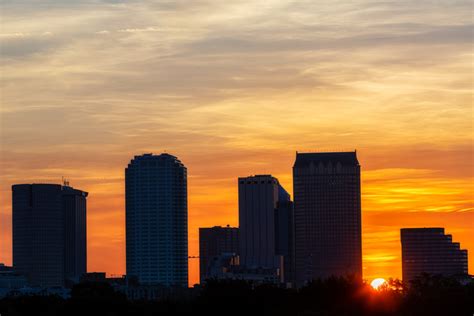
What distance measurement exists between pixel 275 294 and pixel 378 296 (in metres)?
20.5

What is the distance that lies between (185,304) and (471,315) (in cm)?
4783

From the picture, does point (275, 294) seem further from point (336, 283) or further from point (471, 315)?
point (471, 315)

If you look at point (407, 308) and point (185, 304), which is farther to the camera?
point (185, 304)

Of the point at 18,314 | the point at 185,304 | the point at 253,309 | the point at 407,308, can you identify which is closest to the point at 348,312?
the point at 407,308

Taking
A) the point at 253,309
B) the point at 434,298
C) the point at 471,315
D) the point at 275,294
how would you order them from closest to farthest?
the point at 471,315 → the point at 434,298 → the point at 253,309 → the point at 275,294

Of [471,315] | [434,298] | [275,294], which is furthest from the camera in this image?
[275,294]

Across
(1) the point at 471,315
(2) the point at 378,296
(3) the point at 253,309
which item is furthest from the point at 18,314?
(1) the point at 471,315

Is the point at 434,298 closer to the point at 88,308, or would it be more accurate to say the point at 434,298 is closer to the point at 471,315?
the point at 471,315

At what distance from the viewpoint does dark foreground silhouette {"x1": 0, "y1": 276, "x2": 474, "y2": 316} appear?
518ft

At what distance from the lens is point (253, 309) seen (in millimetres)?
173250

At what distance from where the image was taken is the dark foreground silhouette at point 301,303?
15788 centimetres

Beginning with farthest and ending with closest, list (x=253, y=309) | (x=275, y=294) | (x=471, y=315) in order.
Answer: (x=275, y=294)
(x=253, y=309)
(x=471, y=315)

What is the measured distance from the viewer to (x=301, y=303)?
17588 cm

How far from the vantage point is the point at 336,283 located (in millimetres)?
183750
